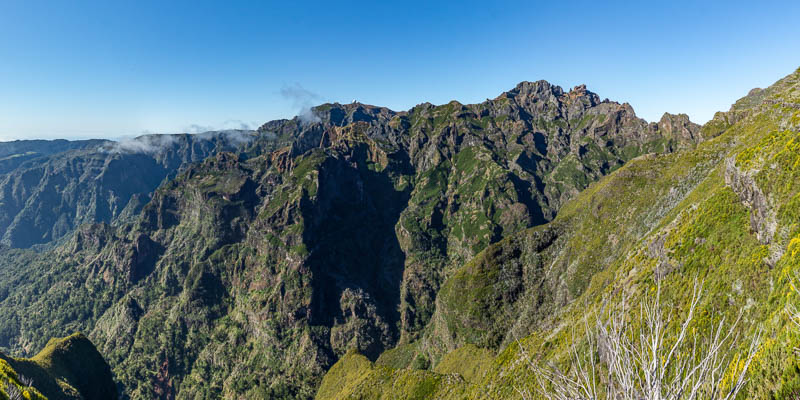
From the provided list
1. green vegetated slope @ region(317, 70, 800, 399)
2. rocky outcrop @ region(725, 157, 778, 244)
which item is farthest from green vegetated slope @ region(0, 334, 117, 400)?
rocky outcrop @ region(725, 157, 778, 244)

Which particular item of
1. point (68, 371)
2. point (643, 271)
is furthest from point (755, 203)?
point (68, 371)

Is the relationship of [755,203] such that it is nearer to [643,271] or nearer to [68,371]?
[643,271]

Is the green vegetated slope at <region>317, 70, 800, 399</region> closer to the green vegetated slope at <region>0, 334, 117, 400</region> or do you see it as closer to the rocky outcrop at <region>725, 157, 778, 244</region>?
the rocky outcrop at <region>725, 157, 778, 244</region>

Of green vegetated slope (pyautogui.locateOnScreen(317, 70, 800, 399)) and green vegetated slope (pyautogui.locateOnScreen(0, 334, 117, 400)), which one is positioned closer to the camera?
green vegetated slope (pyautogui.locateOnScreen(317, 70, 800, 399))

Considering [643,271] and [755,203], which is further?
[643,271]

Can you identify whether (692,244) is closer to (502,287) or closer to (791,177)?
(791,177)

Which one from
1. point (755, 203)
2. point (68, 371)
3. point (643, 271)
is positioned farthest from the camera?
point (68, 371)

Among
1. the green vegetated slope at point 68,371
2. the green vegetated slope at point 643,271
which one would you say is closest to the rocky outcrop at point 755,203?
the green vegetated slope at point 643,271
